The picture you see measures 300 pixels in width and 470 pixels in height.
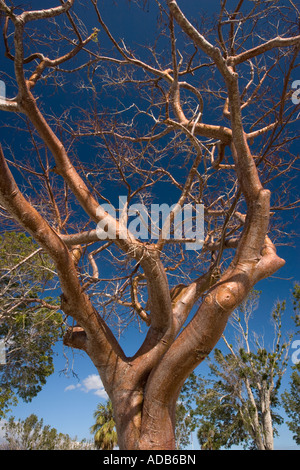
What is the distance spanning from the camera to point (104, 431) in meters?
15.3

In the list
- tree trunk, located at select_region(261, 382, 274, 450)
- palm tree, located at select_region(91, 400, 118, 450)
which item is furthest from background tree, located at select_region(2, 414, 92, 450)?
tree trunk, located at select_region(261, 382, 274, 450)

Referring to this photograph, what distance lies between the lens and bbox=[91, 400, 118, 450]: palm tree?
14.8 m

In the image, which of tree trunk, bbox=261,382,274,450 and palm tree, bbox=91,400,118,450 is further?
palm tree, bbox=91,400,118,450

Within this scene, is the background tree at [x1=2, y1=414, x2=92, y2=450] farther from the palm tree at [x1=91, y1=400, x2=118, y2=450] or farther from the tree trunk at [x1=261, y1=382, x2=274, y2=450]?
the tree trunk at [x1=261, y1=382, x2=274, y2=450]

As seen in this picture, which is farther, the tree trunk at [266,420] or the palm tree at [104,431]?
the palm tree at [104,431]

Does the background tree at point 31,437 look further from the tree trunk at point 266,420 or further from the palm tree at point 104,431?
the tree trunk at point 266,420

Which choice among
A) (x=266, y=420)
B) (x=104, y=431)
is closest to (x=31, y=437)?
(x=104, y=431)

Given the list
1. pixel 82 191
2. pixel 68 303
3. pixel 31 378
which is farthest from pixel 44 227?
pixel 31 378

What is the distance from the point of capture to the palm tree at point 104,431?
1481 cm

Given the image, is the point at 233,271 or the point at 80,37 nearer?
the point at 233,271

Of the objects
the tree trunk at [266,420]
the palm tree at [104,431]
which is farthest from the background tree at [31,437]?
the tree trunk at [266,420]
